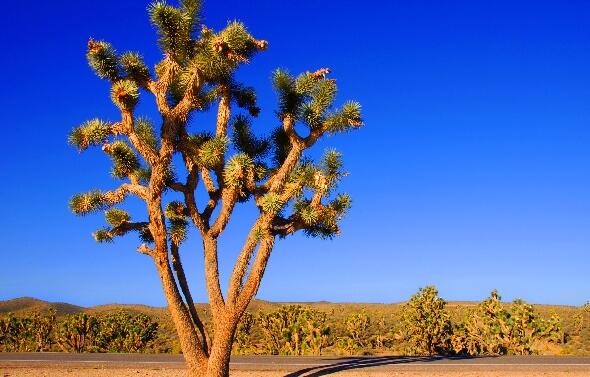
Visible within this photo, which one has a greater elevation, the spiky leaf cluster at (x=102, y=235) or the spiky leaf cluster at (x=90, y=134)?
the spiky leaf cluster at (x=90, y=134)

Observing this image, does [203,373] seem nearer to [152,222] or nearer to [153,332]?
[152,222]

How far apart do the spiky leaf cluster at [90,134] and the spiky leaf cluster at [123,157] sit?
0.22m

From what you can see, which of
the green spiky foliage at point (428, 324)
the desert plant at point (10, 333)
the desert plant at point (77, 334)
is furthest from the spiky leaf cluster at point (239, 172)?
the desert plant at point (10, 333)

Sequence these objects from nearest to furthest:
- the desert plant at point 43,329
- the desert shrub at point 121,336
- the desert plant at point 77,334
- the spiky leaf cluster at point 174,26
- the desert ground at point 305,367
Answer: the spiky leaf cluster at point 174,26 < the desert ground at point 305,367 < the desert shrub at point 121,336 < the desert plant at point 77,334 < the desert plant at point 43,329

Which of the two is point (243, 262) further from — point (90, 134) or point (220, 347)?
point (90, 134)

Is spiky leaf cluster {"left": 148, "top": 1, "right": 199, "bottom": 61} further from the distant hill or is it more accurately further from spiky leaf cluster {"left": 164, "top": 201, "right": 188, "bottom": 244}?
the distant hill

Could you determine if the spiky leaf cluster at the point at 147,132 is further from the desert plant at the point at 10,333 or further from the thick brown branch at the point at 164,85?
the desert plant at the point at 10,333

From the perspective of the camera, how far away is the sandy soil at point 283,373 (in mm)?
14531

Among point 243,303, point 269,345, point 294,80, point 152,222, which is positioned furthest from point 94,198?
point 269,345

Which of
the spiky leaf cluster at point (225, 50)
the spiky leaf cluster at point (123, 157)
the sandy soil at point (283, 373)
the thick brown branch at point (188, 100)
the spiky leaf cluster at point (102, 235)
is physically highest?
the spiky leaf cluster at point (225, 50)

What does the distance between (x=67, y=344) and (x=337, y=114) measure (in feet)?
71.1

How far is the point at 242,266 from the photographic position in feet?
40.3

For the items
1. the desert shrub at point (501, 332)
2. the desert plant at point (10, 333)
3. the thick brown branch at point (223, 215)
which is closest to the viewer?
the thick brown branch at point (223, 215)

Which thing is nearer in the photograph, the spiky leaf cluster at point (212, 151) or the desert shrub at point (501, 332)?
the spiky leaf cluster at point (212, 151)
